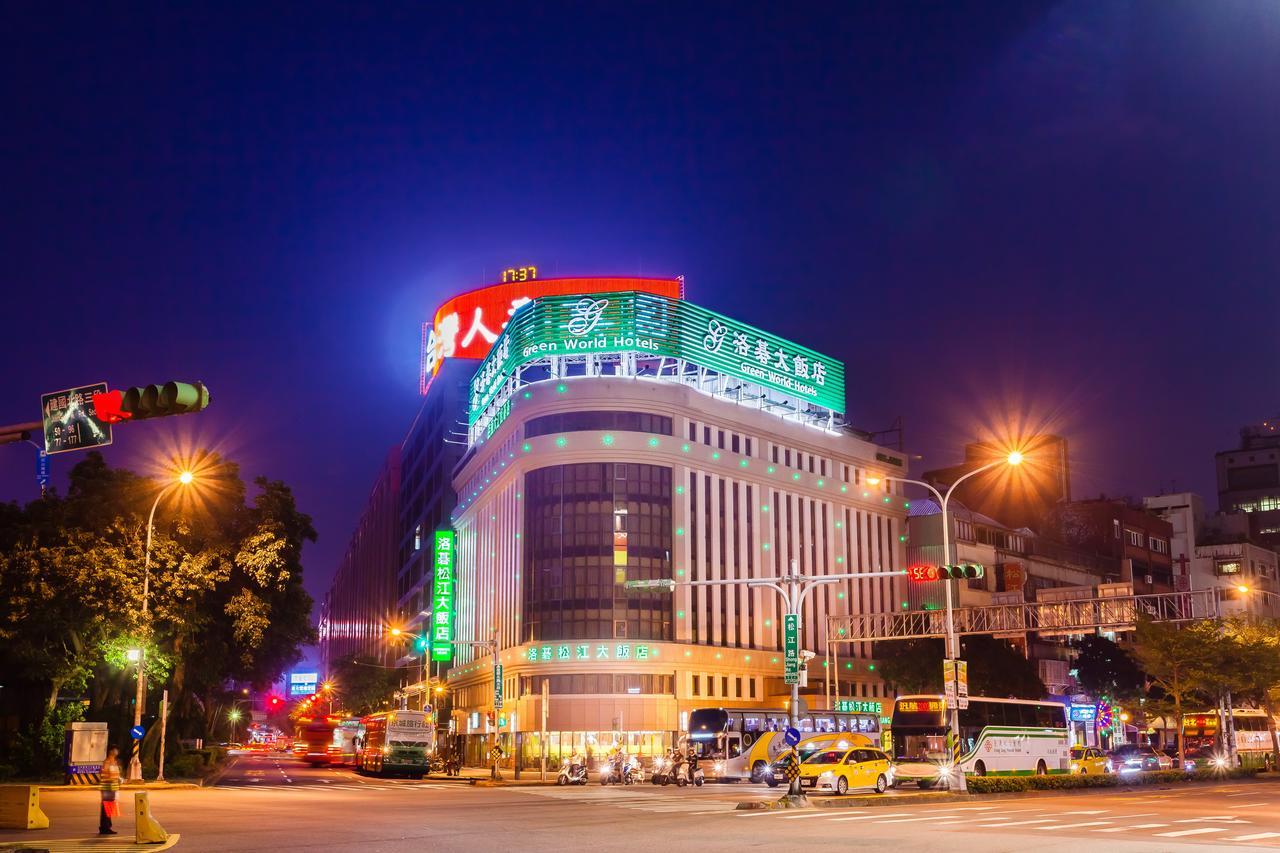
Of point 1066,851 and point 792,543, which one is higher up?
point 792,543

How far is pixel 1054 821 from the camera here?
26.7 meters

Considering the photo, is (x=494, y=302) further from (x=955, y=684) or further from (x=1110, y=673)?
(x=955, y=684)

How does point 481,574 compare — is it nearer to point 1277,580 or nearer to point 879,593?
point 879,593

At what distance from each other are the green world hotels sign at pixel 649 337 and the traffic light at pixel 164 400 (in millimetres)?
66631

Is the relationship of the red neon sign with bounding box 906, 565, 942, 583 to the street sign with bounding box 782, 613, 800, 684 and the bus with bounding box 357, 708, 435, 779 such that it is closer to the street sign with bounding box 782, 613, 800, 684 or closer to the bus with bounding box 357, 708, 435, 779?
the street sign with bounding box 782, 613, 800, 684

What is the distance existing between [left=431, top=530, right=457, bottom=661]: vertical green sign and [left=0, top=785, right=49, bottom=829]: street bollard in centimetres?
6642

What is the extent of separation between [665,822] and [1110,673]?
8357 cm

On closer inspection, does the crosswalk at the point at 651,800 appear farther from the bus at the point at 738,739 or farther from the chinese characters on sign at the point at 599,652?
the chinese characters on sign at the point at 599,652

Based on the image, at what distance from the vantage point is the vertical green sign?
301 ft

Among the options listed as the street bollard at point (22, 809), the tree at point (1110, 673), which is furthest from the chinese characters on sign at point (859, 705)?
the street bollard at point (22, 809)

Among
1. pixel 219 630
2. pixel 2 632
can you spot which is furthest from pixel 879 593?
pixel 2 632

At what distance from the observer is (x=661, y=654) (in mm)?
77312

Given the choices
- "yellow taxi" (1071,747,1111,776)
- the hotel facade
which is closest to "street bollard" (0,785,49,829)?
"yellow taxi" (1071,747,1111,776)

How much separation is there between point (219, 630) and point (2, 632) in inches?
424
